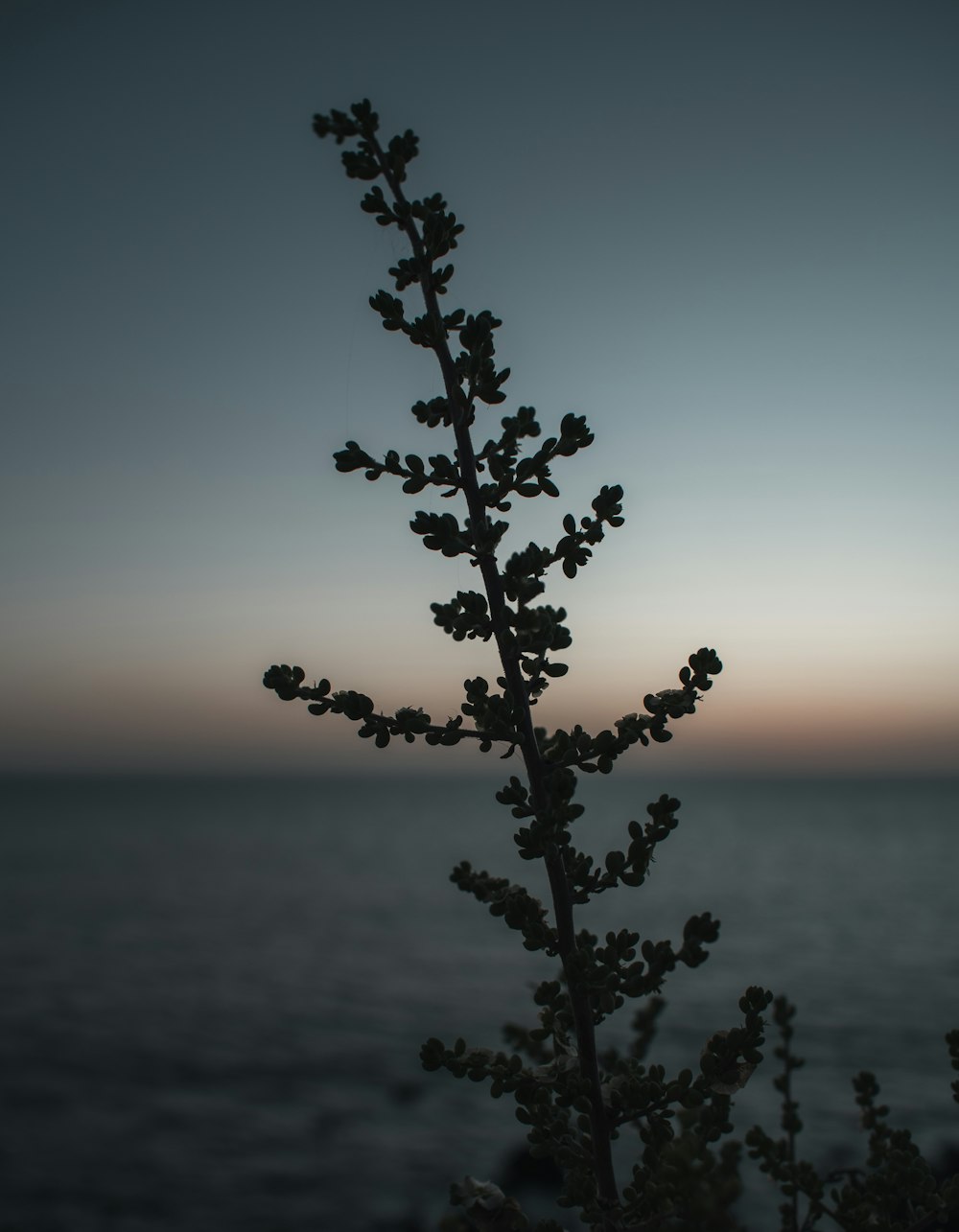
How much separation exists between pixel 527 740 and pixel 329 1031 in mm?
52725

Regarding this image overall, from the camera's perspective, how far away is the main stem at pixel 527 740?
3637 mm

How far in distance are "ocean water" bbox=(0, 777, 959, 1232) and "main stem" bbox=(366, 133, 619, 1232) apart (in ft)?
96.0

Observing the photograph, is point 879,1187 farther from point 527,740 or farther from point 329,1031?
point 329,1031

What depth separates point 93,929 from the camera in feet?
271

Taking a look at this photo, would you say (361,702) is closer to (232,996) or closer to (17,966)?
(232,996)

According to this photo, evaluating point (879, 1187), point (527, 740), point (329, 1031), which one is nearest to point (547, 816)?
point (527, 740)

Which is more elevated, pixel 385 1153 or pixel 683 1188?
pixel 683 1188

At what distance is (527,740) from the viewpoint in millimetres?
3938

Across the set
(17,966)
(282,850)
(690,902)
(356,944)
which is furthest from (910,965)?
(282,850)

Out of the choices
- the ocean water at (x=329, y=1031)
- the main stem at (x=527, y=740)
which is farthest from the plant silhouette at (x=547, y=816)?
the ocean water at (x=329, y=1031)

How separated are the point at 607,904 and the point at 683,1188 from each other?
10551 cm

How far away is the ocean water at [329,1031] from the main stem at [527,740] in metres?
29.3

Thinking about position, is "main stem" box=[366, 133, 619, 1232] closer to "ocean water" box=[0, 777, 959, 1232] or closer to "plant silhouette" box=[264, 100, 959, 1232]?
"plant silhouette" box=[264, 100, 959, 1232]

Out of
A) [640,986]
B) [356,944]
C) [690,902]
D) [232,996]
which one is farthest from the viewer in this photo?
[690,902]
